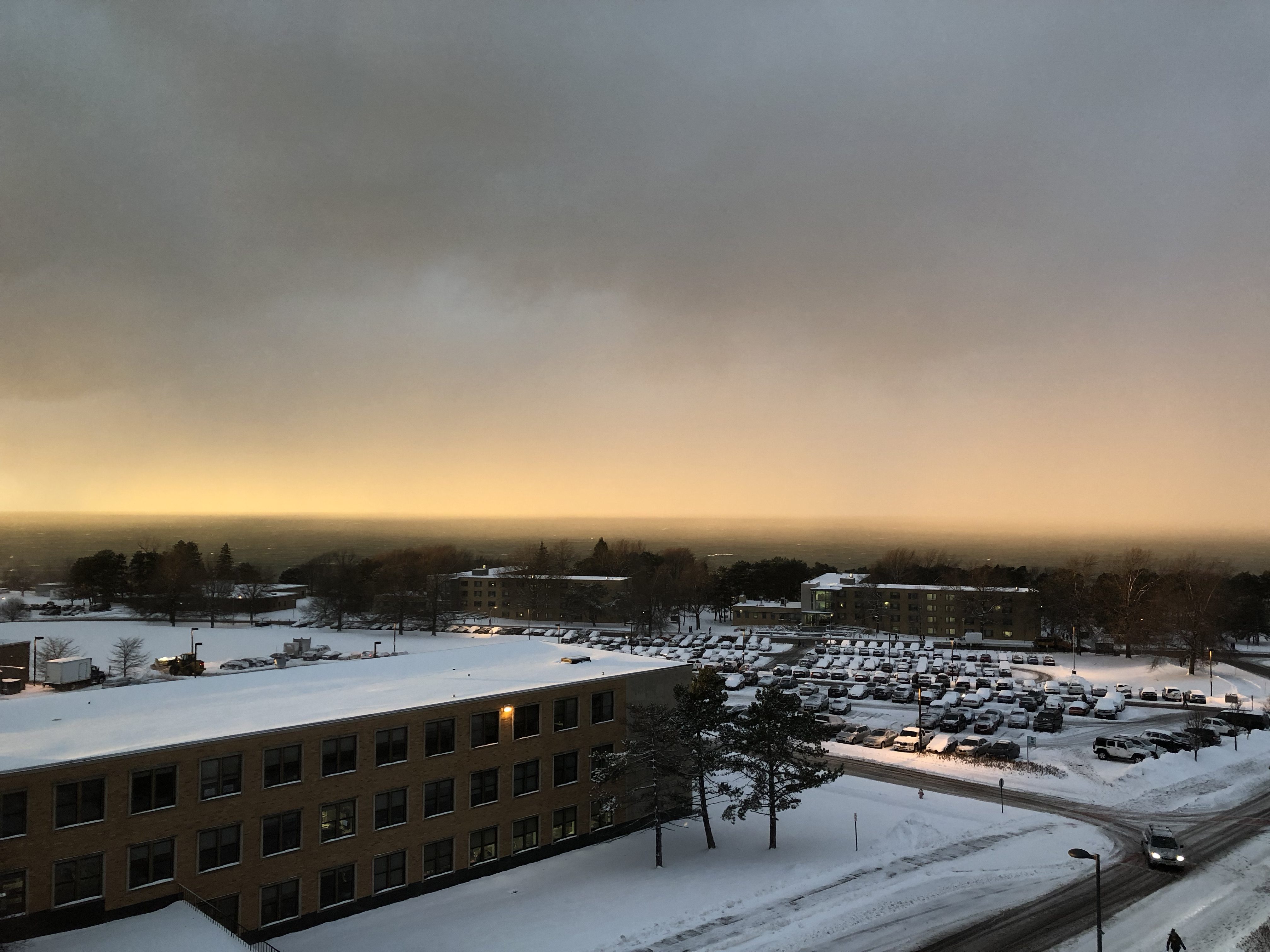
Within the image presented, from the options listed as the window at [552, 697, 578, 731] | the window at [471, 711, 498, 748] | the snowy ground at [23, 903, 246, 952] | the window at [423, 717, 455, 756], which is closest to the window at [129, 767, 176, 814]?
the snowy ground at [23, 903, 246, 952]

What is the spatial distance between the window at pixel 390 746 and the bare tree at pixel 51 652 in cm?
6369

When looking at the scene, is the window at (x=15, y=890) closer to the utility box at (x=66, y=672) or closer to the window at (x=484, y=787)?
the window at (x=484, y=787)

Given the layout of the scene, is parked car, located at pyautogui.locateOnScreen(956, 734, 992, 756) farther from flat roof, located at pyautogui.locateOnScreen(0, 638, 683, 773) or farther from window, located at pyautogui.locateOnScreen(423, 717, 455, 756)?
window, located at pyautogui.locateOnScreen(423, 717, 455, 756)

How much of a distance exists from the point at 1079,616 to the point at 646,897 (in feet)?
350

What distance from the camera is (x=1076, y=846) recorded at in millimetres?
37031

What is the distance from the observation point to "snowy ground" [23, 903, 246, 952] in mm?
23703

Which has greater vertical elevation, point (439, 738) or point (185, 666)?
point (439, 738)

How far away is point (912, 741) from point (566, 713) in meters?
32.7

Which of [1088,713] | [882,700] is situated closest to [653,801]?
[882,700]

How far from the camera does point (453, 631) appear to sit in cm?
12419

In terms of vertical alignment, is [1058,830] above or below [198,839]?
below

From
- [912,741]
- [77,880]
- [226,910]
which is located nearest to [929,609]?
[912,741]

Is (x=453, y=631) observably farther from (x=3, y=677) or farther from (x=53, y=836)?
(x=53, y=836)

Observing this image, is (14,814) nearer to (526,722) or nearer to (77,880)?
(77,880)
